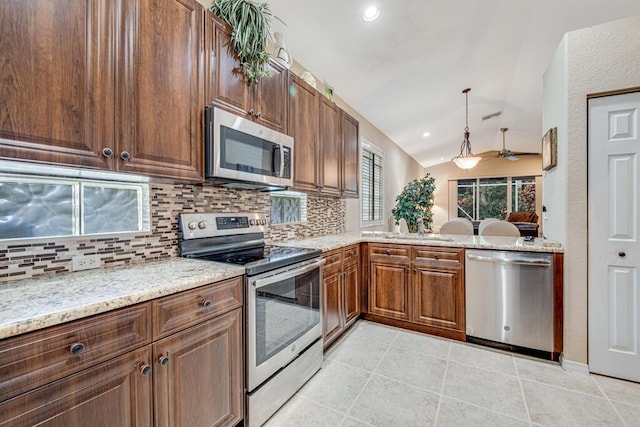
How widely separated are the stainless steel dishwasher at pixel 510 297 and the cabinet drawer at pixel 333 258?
3.69 ft

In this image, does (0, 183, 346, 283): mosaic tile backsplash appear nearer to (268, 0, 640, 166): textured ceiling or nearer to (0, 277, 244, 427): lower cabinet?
(0, 277, 244, 427): lower cabinet

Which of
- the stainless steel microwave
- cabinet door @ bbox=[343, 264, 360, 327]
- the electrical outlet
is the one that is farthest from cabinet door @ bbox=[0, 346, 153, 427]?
cabinet door @ bbox=[343, 264, 360, 327]

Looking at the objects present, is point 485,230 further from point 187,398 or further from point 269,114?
point 187,398

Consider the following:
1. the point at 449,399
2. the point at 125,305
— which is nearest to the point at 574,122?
the point at 449,399

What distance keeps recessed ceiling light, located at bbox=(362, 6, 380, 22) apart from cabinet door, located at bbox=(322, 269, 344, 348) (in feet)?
7.18

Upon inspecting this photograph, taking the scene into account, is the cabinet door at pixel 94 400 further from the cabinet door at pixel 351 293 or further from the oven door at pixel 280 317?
the cabinet door at pixel 351 293

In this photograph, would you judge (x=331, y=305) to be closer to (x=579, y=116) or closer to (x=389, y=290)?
(x=389, y=290)

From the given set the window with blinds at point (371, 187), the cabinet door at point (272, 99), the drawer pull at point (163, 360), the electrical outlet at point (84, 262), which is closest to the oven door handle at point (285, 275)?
the drawer pull at point (163, 360)

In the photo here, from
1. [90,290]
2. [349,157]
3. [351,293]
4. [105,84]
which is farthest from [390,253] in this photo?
[105,84]

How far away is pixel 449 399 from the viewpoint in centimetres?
174

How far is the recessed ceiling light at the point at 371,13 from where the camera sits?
7.50 ft

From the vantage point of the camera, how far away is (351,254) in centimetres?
270

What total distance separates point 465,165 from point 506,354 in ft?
13.7

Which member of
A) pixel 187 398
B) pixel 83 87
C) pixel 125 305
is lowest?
pixel 187 398
